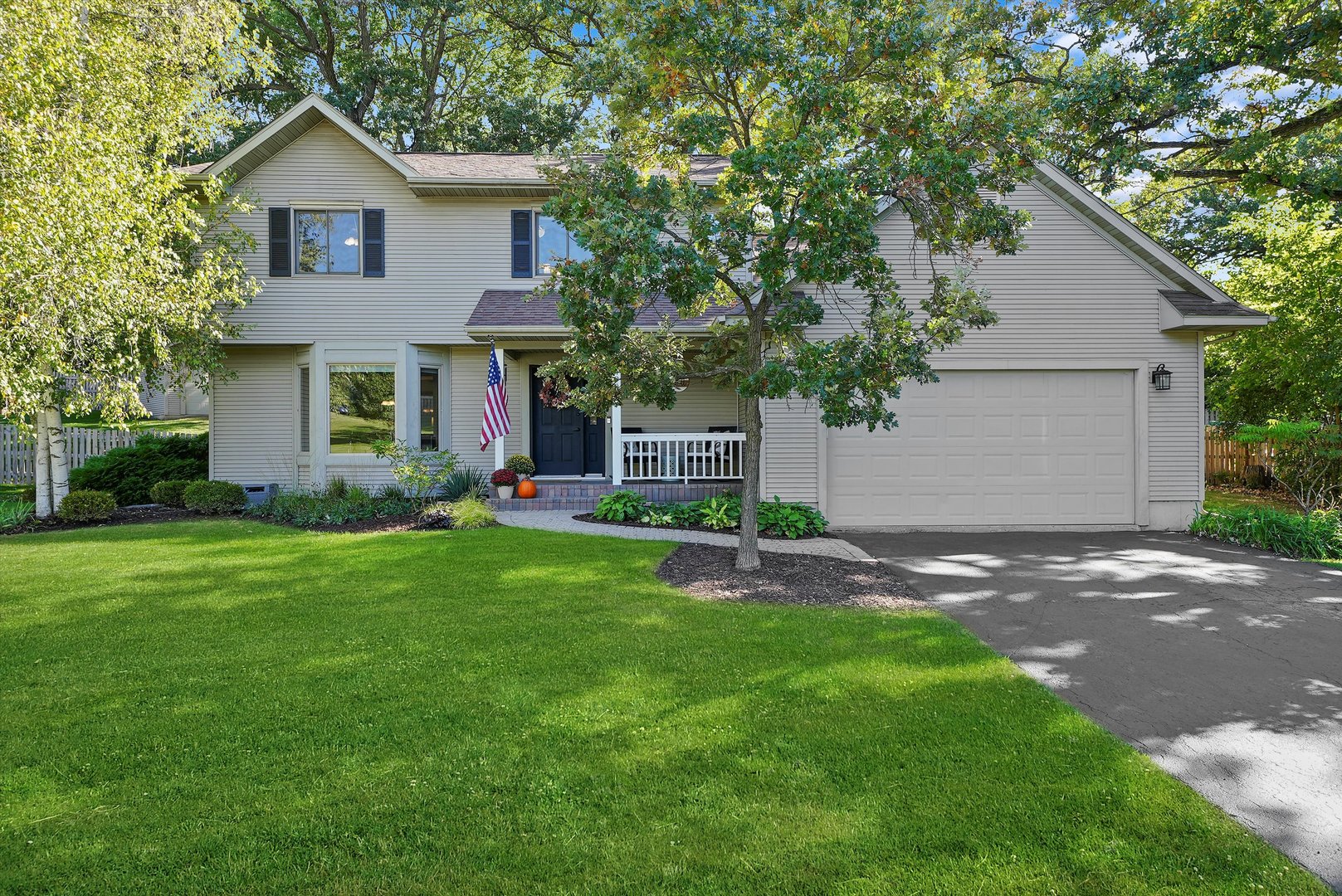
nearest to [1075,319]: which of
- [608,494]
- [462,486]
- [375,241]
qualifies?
[608,494]

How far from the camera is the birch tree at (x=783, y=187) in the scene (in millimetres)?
6250

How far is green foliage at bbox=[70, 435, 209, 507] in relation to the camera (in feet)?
42.7

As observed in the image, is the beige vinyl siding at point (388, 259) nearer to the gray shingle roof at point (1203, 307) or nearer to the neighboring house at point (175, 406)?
the gray shingle roof at point (1203, 307)

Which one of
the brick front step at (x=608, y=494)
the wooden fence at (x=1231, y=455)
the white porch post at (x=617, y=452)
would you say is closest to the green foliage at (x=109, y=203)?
the brick front step at (x=608, y=494)

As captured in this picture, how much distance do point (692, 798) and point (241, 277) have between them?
13305 millimetres

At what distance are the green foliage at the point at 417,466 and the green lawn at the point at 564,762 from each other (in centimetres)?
566

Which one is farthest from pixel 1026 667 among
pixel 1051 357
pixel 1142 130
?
pixel 1142 130

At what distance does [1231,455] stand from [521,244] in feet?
53.7

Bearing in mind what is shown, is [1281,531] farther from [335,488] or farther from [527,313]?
[335,488]

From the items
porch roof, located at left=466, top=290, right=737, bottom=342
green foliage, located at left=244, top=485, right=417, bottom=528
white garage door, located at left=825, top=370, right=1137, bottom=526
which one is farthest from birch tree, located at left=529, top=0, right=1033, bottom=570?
green foliage, located at left=244, top=485, right=417, bottom=528

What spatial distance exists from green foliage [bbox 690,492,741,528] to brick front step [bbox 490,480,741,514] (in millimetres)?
856

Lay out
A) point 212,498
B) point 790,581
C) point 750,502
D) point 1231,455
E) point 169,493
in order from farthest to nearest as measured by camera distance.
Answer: point 1231,455, point 169,493, point 212,498, point 750,502, point 790,581

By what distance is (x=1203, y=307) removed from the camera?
10391mm

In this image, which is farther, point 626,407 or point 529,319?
point 626,407
